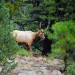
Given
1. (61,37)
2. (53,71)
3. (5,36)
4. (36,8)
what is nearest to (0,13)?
(5,36)

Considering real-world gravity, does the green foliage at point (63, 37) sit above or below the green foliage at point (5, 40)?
below

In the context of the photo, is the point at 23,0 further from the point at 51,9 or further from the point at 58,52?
the point at 58,52

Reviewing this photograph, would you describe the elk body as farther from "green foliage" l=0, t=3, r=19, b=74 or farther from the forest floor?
"green foliage" l=0, t=3, r=19, b=74

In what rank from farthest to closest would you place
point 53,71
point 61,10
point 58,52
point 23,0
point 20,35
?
point 23,0
point 61,10
point 20,35
point 53,71
point 58,52

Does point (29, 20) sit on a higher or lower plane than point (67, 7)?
lower

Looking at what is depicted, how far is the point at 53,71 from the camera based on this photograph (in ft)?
28.6

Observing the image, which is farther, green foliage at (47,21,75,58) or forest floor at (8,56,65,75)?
forest floor at (8,56,65,75)

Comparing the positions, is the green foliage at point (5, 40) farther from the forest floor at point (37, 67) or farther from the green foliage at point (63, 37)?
the forest floor at point (37, 67)

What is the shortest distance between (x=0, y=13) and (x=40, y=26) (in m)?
7.32

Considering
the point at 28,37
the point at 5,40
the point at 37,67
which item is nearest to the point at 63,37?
the point at 37,67

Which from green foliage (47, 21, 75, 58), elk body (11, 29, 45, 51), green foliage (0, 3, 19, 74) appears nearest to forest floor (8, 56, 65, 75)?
green foliage (47, 21, 75, 58)

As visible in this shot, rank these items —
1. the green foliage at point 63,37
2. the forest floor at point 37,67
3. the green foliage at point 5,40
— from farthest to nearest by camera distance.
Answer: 1. the forest floor at point 37,67
2. the green foliage at point 63,37
3. the green foliage at point 5,40

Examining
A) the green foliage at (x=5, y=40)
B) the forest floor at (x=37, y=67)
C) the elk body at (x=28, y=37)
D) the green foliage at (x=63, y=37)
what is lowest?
the elk body at (x=28, y=37)

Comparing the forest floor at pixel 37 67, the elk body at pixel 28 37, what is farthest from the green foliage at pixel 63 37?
the elk body at pixel 28 37
